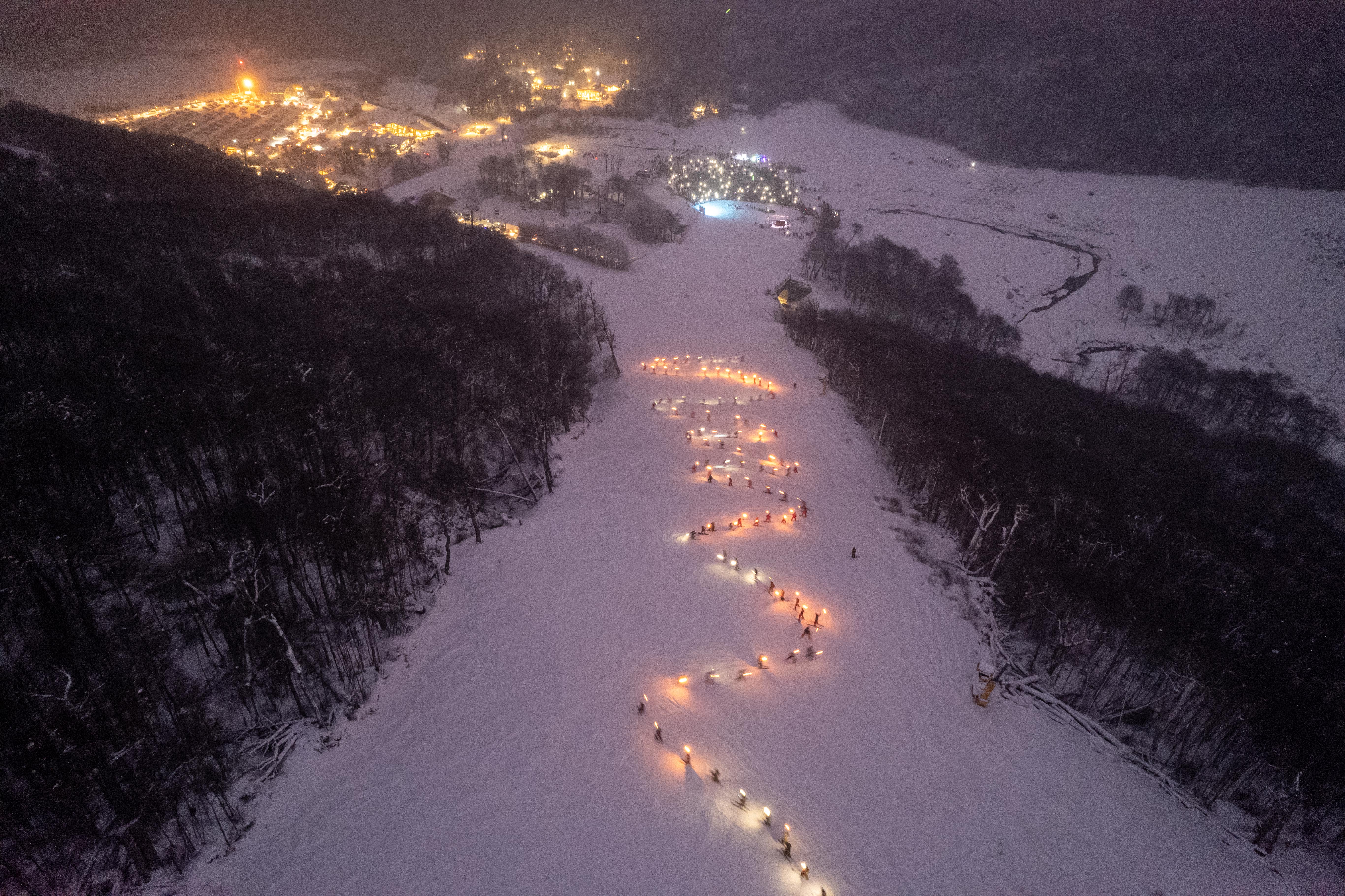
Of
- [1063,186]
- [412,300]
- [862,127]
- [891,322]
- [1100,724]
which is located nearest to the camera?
[1100,724]

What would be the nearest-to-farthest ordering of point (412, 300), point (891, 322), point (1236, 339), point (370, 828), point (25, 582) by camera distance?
point (370, 828)
point (25, 582)
point (412, 300)
point (891, 322)
point (1236, 339)

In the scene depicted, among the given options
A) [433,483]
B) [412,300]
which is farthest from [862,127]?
[433,483]

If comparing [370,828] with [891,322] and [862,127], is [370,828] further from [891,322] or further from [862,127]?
[862,127]

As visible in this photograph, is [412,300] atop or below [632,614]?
atop

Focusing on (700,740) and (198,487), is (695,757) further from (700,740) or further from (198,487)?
(198,487)

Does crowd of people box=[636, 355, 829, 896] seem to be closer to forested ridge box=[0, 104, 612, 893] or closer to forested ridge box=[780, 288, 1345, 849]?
forested ridge box=[780, 288, 1345, 849]

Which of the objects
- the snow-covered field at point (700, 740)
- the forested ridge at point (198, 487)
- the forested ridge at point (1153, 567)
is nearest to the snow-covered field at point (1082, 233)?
the forested ridge at point (1153, 567)
